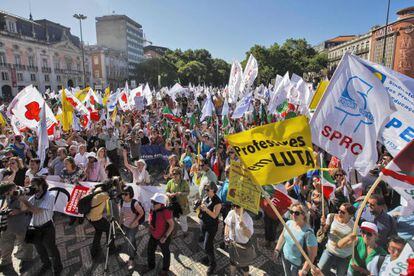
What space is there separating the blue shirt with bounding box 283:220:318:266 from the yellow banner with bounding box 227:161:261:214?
0.58 meters

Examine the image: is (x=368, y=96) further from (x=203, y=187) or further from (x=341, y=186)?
(x=203, y=187)

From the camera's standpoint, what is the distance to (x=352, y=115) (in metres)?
3.56

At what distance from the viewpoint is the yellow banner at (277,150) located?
128 inches

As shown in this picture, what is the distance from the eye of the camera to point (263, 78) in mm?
48969

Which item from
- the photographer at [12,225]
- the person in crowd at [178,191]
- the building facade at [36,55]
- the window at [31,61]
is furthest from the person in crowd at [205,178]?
the window at [31,61]

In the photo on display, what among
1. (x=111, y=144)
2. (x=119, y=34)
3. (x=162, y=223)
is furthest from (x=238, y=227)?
(x=119, y=34)

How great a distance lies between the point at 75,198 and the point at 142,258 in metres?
1.82

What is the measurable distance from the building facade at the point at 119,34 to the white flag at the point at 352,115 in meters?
93.8

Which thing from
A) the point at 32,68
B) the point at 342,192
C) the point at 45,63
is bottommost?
the point at 342,192

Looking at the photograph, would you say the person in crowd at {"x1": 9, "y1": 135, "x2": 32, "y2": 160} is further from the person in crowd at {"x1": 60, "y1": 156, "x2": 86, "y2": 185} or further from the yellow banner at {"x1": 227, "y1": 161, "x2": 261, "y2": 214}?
the yellow banner at {"x1": 227, "y1": 161, "x2": 261, "y2": 214}

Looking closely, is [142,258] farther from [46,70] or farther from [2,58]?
[46,70]

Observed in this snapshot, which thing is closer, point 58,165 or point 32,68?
point 58,165

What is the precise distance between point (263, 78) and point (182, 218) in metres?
46.4

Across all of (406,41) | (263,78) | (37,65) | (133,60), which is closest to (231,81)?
(263,78)
